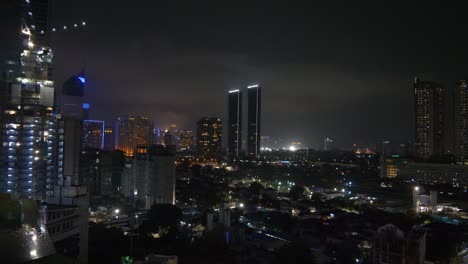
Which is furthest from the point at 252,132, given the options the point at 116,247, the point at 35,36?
the point at 116,247

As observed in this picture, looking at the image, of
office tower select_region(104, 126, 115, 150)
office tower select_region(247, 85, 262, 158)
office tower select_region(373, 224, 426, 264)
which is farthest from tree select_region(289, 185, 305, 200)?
office tower select_region(247, 85, 262, 158)

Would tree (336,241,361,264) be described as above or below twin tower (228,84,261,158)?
below

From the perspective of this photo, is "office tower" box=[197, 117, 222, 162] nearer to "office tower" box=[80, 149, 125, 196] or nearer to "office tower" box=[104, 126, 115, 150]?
"office tower" box=[104, 126, 115, 150]

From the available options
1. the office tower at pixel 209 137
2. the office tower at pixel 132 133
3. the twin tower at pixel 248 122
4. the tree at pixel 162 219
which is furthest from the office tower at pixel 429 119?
the tree at pixel 162 219

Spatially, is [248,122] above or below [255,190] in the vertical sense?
above

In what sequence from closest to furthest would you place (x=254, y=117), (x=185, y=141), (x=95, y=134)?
1. (x=95, y=134)
2. (x=254, y=117)
3. (x=185, y=141)

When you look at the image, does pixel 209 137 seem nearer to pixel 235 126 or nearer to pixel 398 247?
pixel 235 126

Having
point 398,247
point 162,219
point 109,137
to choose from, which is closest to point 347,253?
point 398,247
